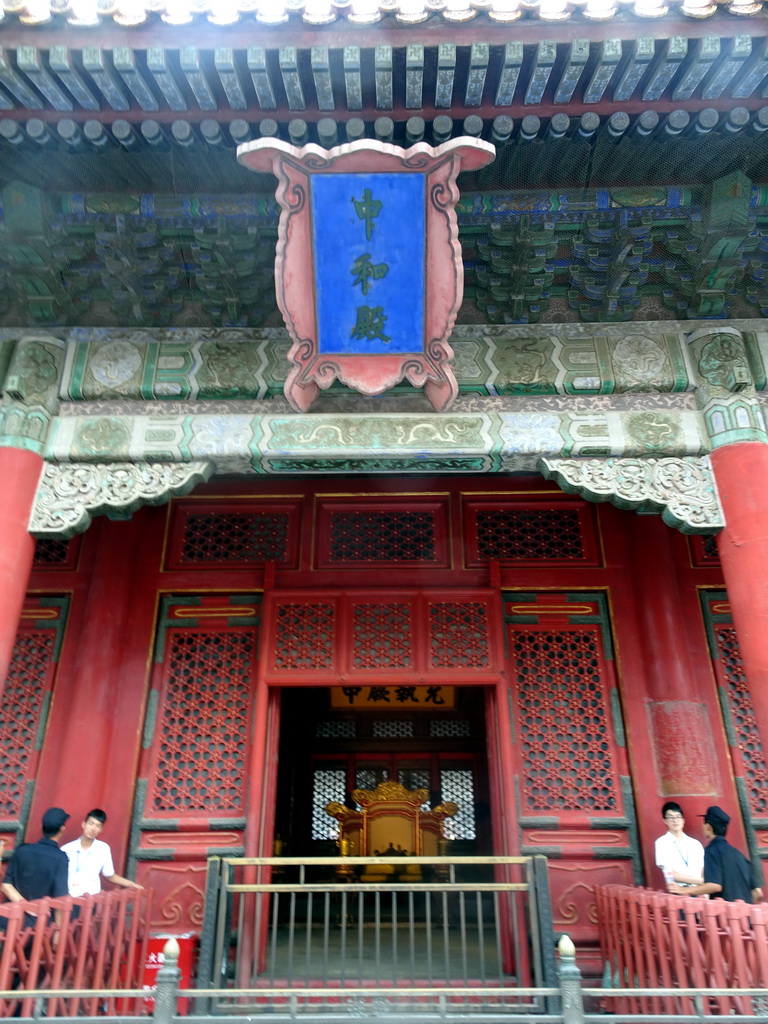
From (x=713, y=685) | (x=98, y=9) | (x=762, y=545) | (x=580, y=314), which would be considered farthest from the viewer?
(x=713, y=685)

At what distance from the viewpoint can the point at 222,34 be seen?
145 inches

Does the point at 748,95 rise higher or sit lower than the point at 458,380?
higher

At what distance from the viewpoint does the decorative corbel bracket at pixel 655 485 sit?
4.62 metres

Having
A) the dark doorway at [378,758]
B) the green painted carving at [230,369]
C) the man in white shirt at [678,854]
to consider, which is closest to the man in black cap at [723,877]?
the man in white shirt at [678,854]

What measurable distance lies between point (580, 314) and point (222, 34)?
9.10ft

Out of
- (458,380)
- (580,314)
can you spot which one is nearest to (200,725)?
(458,380)

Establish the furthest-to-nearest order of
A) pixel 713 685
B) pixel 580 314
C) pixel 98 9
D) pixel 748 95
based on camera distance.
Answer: pixel 713 685 < pixel 580 314 < pixel 748 95 < pixel 98 9

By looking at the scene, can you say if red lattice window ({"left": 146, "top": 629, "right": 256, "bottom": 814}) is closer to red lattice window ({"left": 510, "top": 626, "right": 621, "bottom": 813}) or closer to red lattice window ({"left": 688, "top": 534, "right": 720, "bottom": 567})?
red lattice window ({"left": 510, "top": 626, "right": 621, "bottom": 813})

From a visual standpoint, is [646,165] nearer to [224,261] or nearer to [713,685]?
[224,261]

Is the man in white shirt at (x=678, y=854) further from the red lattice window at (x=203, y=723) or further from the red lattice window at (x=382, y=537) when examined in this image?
the red lattice window at (x=203, y=723)

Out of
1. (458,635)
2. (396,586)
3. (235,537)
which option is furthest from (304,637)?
(458,635)

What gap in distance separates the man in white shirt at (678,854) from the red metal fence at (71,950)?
3.27 m

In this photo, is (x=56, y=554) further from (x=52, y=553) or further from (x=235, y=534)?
(x=235, y=534)

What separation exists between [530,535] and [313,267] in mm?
3089
